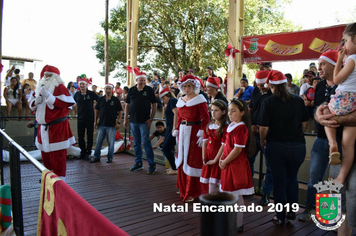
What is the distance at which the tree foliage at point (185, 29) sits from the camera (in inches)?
656

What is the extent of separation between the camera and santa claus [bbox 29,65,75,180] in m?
4.53

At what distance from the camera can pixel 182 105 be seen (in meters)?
4.50

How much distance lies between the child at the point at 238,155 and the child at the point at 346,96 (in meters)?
1.05

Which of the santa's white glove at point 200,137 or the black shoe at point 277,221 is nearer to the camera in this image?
the black shoe at point 277,221

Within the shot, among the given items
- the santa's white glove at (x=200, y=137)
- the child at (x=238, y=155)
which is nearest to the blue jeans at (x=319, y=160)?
the child at (x=238, y=155)

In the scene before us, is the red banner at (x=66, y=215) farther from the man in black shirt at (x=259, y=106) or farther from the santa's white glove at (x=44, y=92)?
the man in black shirt at (x=259, y=106)

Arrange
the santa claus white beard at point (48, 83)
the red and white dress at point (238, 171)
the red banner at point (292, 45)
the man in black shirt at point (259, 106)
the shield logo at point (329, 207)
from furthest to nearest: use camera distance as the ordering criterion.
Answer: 1. the red banner at point (292, 45)
2. the santa claus white beard at point (48, 83)
3. the man in black shirt at point (259, 106)
4. the red and white dress at point (238, 171)
5. the shield logo at point (329, 207)

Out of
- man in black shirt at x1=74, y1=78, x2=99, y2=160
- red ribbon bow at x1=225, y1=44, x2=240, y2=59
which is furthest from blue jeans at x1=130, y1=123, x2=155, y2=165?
red ribbon bow at x1=225, y1=44, x2=240, y2=59

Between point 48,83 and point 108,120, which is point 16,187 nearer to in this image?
point 48,83

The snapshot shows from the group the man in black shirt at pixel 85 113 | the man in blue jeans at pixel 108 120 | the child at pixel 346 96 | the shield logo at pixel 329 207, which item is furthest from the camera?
Answer: the man in black shirt at pixel 85 113

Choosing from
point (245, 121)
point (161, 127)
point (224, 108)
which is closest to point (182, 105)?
point (224, 108)

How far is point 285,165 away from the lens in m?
3.31

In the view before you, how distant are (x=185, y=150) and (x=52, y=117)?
2.13m

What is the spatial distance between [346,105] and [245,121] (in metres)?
1.23
